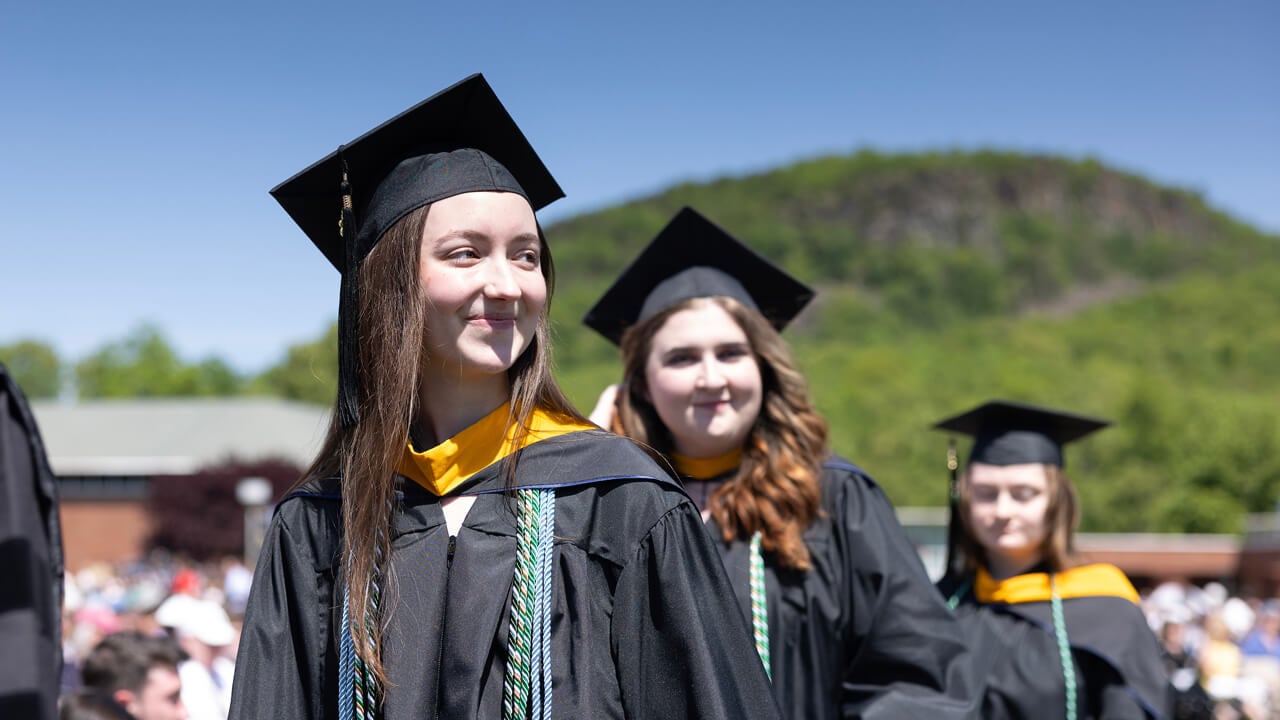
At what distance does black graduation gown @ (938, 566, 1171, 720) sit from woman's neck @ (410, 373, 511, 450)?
8.19 feet

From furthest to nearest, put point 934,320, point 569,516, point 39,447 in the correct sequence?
point 934,320 < point 569,516 < point 39,447

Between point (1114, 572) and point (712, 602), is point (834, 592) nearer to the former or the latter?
point (712, 602)

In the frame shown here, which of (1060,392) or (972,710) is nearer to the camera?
(972,710)

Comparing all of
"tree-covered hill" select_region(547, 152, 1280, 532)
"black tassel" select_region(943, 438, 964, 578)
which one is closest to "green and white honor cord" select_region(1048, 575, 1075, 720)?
"black tassel" select_region(943, 438, 964, 578)

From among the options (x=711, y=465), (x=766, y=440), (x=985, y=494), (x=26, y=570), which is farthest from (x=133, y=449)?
(x=26, y=570)

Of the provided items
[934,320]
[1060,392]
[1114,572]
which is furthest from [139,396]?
[1114,572]

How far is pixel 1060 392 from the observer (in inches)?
2825

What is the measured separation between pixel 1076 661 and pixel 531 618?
295 cm

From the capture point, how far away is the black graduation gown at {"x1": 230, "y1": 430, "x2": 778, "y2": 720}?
208 centimetres

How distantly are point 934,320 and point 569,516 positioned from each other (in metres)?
128

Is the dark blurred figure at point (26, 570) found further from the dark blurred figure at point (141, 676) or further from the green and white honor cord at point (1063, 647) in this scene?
the green and white honor cord at point (1063, 647)

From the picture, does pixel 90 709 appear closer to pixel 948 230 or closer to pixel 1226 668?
pixel 1226 668

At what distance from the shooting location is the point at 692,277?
3.84 metres

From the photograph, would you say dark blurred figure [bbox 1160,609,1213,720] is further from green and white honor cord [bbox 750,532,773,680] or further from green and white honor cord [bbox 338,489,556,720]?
green and white honor cord [bbox 338,489,556,720]
